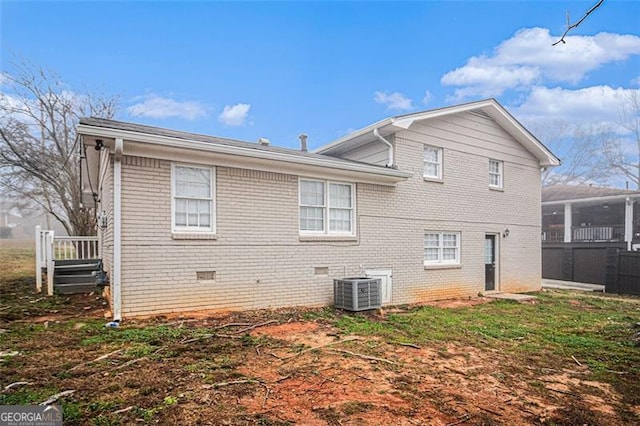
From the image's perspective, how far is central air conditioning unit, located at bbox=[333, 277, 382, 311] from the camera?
8.50 meters

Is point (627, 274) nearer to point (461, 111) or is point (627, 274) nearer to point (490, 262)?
point (490, 262)

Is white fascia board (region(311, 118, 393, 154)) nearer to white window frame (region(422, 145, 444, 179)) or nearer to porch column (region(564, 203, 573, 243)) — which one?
white window frame (region(422, 145, 444, 179))

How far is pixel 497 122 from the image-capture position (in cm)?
1334

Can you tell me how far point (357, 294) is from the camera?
335 inches

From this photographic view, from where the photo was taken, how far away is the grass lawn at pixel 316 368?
3615 mm

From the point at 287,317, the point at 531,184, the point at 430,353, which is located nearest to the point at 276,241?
the point at 287,317

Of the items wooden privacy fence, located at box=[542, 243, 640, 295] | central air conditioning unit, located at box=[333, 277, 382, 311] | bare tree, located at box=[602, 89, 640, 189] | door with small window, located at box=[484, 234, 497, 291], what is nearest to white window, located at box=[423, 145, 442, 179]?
door with small window, located at box=[484, 234, 497, 291]

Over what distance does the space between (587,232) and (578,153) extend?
21.6m

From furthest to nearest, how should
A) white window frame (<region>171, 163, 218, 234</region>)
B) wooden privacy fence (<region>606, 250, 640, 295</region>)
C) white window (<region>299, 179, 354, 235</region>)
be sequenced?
wooden privacy fence (<region>606, 250, 640, 295</region>) → white window (<region>299, 179, 354, 235</region>) → white window frame (<region>171, 163, 218, 234</region>)

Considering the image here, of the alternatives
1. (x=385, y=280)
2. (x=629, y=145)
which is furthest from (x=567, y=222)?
(x=629, y=145)

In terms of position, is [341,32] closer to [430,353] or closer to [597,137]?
[430,353]

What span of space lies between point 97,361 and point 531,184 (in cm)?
1462

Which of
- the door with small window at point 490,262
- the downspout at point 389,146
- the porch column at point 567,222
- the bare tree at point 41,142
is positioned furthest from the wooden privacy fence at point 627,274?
the bare tree at point 41,142

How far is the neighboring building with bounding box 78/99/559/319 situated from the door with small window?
50mm
